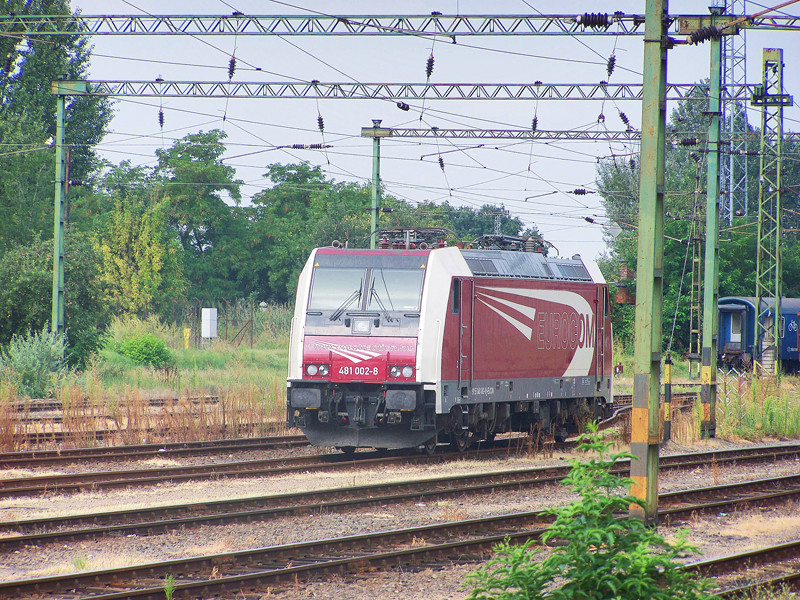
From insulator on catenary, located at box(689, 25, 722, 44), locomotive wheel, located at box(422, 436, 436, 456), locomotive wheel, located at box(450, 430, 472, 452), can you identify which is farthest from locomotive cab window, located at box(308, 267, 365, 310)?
insulator on catenary, located at box(689, 25, 722, 44)

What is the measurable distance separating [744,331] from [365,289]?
3019 centimetres

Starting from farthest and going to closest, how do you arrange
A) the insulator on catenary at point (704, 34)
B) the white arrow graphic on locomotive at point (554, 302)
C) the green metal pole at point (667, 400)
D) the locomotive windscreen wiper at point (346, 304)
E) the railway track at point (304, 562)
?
1. the green metal pole at point (667, 400)
2. the white arrow graphic on locomotive at point (554, 302)
3. the locomotive windscreen wiper at point (346, 304)
4. the insulator on catenary at point (704, 34)
5. the railway track at point (304, 562)

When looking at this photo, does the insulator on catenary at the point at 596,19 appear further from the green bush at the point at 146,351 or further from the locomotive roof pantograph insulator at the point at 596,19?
the green bush at the point at 146,351

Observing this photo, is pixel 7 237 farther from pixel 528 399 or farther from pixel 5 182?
pixel 528 399

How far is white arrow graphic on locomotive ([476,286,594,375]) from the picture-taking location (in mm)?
17391

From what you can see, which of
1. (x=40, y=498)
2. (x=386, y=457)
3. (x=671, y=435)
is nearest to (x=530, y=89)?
(x=671, y=435)

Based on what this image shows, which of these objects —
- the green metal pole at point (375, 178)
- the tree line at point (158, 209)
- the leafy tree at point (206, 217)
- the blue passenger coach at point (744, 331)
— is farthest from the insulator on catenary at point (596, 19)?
the leafy tree at point (206, 217)

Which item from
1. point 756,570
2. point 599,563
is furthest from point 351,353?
point 599,563

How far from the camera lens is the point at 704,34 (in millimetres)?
11430

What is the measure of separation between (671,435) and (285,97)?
11.9 meters

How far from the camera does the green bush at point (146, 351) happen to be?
3202 cm

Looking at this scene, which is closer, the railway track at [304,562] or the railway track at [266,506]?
the railway track at [304,562]

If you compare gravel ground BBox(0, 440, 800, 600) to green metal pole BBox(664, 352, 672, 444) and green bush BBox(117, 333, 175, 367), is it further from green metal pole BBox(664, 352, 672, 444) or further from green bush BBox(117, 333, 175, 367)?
green bush BBox(117, 333, 175, 367)

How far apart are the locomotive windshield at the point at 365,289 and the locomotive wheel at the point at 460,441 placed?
3.03m
